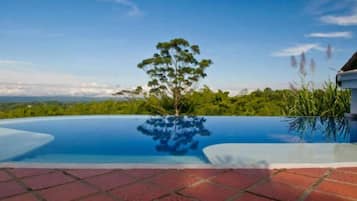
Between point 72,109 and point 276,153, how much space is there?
31.8ft

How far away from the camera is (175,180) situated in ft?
6.54

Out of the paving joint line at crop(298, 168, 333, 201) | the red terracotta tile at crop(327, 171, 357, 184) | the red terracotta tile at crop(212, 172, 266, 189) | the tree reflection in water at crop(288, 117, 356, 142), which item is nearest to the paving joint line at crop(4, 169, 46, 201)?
the red terracotta tile at crop(212, 172, 266, 189)

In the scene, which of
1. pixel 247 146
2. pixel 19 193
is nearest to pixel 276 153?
pixel 247 146

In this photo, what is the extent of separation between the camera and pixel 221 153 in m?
3.25

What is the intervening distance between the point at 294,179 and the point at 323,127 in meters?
4.71

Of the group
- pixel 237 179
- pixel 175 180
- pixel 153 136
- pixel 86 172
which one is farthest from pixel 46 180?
pixel 153 136

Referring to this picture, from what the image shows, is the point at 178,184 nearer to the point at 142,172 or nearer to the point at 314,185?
the point at 142,172

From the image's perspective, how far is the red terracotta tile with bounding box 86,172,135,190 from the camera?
74.5 inches

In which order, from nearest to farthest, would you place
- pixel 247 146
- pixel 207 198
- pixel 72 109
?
pixel 207 198 → pixel 247 146 → pixel 72 109

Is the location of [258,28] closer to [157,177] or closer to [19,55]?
[157,177]

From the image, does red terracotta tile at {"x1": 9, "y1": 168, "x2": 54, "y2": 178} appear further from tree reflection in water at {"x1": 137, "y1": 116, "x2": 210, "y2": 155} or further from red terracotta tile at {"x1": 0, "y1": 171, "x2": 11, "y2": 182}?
tree reflection in water at {"x1": 137, "y1": 116, "x2": 210, "y2": 155}

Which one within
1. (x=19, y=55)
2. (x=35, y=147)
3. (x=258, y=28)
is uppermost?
(x=258, y=28)

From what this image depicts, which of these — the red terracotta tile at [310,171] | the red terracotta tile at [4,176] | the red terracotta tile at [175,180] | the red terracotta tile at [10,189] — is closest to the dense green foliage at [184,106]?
the red terracotta tile at [310,171]

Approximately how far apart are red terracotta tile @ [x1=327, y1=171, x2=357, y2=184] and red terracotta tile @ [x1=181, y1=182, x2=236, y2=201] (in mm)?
1008
